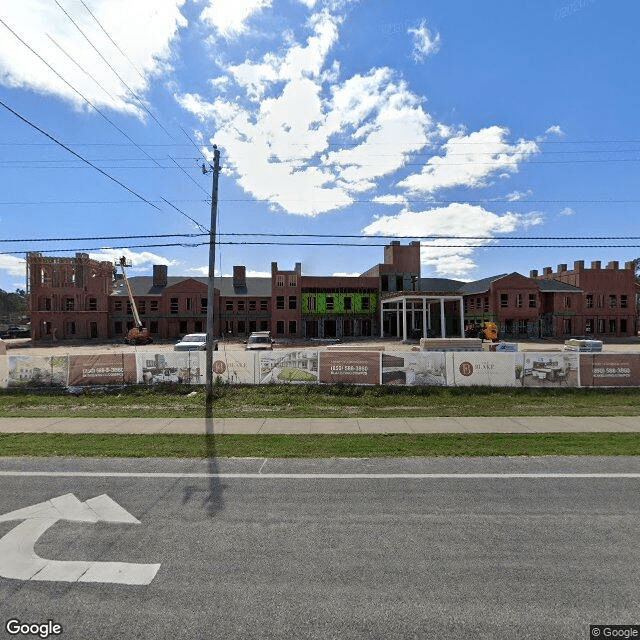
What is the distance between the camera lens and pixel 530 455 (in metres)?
8.40

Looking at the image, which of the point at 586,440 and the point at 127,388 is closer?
the point at 586,440

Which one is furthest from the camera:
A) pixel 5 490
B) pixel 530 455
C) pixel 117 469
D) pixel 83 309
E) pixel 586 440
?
pixel 83 309

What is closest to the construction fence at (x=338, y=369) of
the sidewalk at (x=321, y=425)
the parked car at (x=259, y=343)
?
the sidewalk at (x=321, y=425)

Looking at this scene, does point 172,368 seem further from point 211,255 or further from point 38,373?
point 38,373

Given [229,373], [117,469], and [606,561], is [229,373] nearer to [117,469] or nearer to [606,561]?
[117,469]

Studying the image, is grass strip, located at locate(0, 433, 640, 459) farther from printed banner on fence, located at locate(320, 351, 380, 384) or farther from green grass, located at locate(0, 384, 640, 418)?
printed banner on fence, located at locate(320, 351, 380, 384)

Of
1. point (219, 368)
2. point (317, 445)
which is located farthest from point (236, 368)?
point (317, 445)

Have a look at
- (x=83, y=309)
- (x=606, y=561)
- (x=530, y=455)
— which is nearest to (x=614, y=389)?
(x=530, y=455)

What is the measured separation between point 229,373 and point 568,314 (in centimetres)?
4894

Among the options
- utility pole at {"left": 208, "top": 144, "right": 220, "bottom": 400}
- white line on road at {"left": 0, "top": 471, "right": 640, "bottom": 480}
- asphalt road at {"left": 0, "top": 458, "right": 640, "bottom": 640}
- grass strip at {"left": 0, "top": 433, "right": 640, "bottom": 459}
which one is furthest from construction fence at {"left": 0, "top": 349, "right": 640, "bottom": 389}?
white line on road at {"left": 0, "top": 471, "right": 640, "bottom": 480}

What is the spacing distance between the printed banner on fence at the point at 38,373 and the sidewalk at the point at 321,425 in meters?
5.09

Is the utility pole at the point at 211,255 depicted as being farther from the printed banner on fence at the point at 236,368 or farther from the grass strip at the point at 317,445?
the grass strip at the point at 317,445

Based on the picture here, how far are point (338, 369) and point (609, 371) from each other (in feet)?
39.0

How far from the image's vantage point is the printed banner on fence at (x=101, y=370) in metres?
17.2
